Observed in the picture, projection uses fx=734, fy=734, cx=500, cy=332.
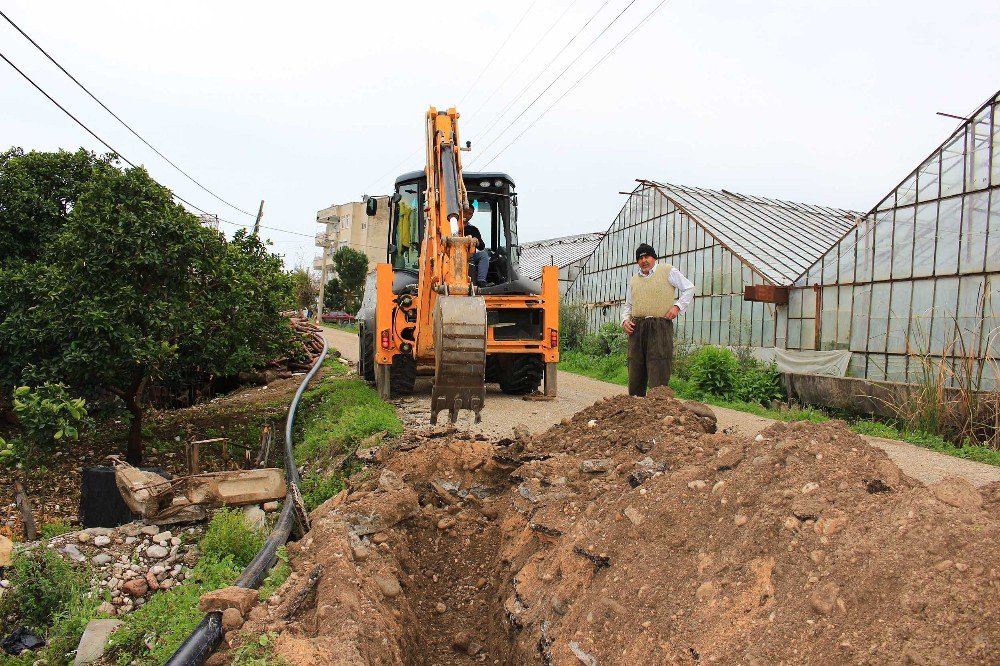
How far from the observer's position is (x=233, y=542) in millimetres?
6074

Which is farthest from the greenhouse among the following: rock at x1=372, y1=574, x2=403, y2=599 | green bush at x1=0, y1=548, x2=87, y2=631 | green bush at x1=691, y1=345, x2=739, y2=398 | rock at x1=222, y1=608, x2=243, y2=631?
green bush at x1=0, y1=548, x2=87, y2=631

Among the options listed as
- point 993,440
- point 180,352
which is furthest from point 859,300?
point 180,352

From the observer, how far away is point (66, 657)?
5.20 metres

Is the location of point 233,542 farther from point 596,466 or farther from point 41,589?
point 596,466

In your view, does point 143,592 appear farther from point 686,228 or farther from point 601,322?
point 601,322

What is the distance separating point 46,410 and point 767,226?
17.8 m

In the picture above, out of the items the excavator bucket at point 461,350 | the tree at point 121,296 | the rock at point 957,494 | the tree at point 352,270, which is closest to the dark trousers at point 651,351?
the excavator bucket at point 461,350

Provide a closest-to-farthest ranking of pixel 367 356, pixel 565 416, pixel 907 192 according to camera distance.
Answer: pixel 565 416, pixel 367 356, pixel 907 192

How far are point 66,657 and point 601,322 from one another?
21281 mm

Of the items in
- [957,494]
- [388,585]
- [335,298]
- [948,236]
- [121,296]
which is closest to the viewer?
[957,494]

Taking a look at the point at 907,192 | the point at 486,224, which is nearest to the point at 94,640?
the point at 486,224

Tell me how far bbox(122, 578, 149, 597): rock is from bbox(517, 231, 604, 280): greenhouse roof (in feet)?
103

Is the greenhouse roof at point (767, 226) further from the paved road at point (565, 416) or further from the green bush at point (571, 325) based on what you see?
the paved road at point (565, 416)

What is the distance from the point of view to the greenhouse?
11.9 metres
